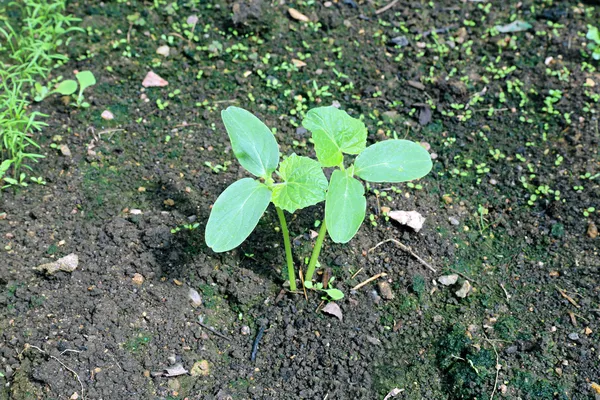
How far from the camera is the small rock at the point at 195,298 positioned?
2.10 metres

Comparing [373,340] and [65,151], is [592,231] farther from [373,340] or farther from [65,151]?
[65,151]

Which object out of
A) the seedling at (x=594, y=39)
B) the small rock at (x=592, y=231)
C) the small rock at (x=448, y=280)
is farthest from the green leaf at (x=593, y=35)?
the small rock at (x=448, y=280)

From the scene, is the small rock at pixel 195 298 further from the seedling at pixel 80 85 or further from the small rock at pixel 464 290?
the seedling at pixel 80 85

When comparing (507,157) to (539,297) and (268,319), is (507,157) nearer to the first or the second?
(539,297)

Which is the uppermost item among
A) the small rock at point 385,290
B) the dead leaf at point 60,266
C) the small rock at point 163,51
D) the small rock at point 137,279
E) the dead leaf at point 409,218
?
the small rock at point 163,51

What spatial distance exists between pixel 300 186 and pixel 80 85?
4.80ft

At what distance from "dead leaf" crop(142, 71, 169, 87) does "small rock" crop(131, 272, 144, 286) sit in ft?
3.38

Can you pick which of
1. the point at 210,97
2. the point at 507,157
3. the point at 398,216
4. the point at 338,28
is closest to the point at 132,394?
the point at 398,216

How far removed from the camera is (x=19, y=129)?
2.50 m

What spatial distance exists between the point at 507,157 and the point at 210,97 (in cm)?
134

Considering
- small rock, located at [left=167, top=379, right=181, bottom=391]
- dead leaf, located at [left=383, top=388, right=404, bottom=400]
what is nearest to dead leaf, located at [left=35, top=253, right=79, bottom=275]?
small rock, located at [left=167, top=379, right=181, bottom=391]

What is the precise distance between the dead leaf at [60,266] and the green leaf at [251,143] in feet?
2.55

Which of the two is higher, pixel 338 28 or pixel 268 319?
pixel 338 28

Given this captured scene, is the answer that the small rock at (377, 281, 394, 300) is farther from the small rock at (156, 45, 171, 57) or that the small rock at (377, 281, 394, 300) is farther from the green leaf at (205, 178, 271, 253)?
the small rock at (156, 45, 171, 57)
